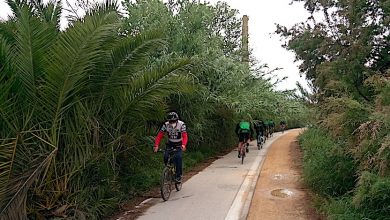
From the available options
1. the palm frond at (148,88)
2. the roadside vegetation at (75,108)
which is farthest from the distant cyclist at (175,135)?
the palm frond at (148,88)

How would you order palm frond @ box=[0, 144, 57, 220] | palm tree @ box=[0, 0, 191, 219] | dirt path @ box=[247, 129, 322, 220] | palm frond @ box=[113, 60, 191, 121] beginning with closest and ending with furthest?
1. palm frond @ box=[0, 144, 57, 220]
2. palm tree @ box=[0, 0, 191, 219]
3. dirt path @ box=[247, 129, 322, 220]
4. palm frond @ box=[113, 60, 191, 121]

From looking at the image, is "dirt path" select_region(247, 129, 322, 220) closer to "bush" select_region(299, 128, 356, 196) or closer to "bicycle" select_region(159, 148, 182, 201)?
"bush" select_region(299, 128, 356, 196)

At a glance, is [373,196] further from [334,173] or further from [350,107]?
[334,173]

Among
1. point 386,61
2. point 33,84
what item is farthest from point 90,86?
point 386,61

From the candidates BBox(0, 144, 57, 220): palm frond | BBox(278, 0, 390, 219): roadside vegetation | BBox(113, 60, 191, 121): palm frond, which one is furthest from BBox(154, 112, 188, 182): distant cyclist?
BBox(0, 144, 57, 220): palm frond

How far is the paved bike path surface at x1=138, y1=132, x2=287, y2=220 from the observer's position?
7.59 meters

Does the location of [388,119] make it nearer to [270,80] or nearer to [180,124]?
[180,124]

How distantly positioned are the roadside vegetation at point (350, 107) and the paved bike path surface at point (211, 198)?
1577 millimetres

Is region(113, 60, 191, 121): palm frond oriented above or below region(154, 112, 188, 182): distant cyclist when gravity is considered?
above

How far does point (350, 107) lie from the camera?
24.4ft

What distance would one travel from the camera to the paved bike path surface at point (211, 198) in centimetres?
759

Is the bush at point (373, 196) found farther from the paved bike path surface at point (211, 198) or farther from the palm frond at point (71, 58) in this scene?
the palm frond at point (71, 58)

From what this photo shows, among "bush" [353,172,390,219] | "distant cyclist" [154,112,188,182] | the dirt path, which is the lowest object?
the dirt path

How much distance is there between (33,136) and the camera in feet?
20.3
